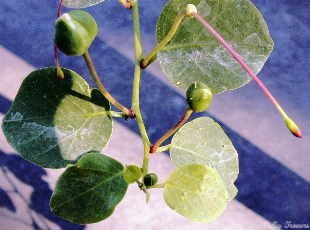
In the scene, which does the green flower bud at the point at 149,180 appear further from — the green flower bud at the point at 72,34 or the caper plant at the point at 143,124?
the green flower bud at the point at 72,34

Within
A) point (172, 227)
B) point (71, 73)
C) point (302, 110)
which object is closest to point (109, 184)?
point (71, 73)

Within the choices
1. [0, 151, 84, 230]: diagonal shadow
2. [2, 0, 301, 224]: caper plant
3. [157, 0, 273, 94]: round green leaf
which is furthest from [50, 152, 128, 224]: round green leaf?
[0, 151, 84, 230]: diagonal shadow

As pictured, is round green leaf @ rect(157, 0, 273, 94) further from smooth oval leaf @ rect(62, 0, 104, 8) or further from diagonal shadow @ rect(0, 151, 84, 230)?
diagonal shadow @ rect(0, 151, 84, 230)

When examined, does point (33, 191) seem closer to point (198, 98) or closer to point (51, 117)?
point (51, 117)

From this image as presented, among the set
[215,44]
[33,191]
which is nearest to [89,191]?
[215,44]

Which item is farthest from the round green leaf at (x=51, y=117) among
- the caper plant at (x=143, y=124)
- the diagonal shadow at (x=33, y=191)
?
the diagonal shadow at (x=33, y=191)

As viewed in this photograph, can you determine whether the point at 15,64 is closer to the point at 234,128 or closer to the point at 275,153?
the point at 234,128
